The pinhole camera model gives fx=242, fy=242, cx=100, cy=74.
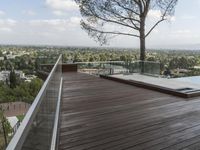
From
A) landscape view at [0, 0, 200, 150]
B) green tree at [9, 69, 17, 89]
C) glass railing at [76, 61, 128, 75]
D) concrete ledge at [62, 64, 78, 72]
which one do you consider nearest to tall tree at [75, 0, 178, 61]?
landscape view at [0, 0, 200, 150]

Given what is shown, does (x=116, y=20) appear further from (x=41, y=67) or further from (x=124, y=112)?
(x=124, y=112)

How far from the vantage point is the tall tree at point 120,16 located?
11.7m

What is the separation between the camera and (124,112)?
14.8 ft

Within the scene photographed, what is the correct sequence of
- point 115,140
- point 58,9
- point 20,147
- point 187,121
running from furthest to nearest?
point 58,9
point 187,121
point 115,140
point 20,147

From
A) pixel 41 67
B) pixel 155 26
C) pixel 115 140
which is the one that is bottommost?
pixel 115 140

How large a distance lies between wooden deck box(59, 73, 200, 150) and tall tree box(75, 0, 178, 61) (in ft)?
21.2

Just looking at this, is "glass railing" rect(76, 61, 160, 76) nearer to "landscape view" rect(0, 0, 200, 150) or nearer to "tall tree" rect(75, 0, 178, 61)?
"landscape view" rect(0, 0, 200, 150)

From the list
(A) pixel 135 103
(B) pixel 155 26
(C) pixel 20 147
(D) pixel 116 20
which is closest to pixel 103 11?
(D) pixel 116 20

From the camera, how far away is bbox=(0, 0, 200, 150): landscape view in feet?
10.0

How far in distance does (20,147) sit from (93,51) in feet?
33.6

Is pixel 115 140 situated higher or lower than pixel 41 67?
lower

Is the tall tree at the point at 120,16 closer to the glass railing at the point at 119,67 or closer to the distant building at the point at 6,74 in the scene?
the glass railing at the point at 119,67

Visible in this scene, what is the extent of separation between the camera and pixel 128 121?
13.0ft

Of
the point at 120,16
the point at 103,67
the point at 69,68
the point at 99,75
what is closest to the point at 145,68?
the point at 103,67
